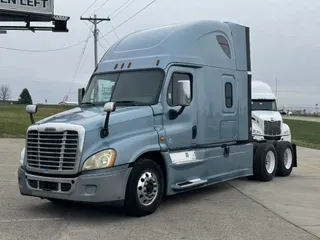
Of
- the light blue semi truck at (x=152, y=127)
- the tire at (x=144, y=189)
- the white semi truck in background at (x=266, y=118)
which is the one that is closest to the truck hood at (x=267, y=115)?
the white semi truck in background at (x=266, y=118)

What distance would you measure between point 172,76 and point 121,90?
100 centimetres

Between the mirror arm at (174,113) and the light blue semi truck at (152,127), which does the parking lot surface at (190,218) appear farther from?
the mirror arm at (174,113)

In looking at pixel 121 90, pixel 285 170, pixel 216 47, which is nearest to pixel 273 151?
pixel 285 170

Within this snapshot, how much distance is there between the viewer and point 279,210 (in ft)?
26.9

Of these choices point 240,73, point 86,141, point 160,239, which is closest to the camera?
point 160,239

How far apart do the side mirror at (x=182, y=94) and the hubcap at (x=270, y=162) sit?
407cm

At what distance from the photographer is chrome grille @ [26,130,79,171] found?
22.9 ft

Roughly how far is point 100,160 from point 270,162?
244 inches

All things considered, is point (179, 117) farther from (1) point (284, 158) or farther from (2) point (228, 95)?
(1) point (284, 158)

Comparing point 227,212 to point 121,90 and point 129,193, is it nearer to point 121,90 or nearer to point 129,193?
point 129,193

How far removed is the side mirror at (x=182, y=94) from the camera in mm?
8258

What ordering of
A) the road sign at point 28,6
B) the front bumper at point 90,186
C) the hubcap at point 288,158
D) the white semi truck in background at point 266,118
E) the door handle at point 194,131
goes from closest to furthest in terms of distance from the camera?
1. the front bumper at point 90,186
2. the door handle at point 194,131
3. the hubcap at point 288,158
4. the white semi truck in background at point 266,118
5. the road sign at point 28,6

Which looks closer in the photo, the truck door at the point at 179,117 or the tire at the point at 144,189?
the tire at the point at 144,189

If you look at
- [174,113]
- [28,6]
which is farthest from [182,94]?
[28,6]
